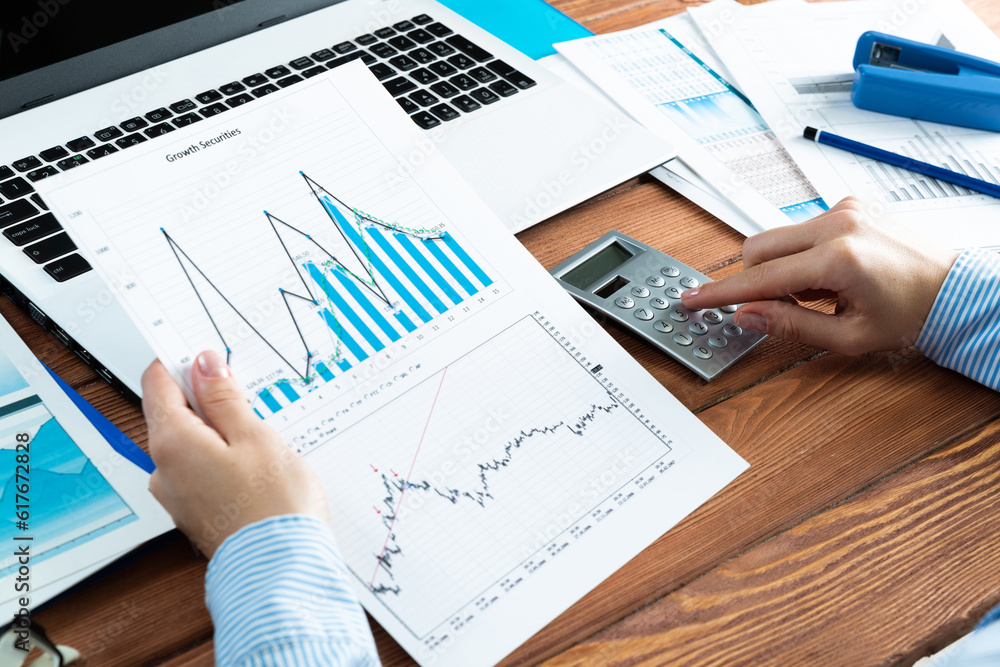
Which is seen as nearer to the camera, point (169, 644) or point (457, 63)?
point (169, 644)

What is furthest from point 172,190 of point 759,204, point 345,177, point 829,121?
point 829,121

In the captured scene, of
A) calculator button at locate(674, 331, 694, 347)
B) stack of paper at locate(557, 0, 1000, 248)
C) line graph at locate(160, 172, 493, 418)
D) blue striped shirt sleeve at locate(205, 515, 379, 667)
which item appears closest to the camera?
blue striped shirt sleeve at locate(205, 515, 379, 667)

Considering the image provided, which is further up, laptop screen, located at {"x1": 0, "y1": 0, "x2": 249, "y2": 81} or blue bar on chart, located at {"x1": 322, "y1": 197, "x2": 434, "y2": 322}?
laptop screen, located at {"x1": 0, "y1": 0, "x2": 249, "y2": 81}

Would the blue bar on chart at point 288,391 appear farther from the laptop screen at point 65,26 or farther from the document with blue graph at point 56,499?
the laptop screen at point 65,26

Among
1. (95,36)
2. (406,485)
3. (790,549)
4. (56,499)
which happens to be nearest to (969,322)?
(790,549)

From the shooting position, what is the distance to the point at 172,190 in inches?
21.1

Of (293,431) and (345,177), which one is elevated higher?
(345,177)

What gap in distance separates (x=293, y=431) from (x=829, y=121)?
0.71m

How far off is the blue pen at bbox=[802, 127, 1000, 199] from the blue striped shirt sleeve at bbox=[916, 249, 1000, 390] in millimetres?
189

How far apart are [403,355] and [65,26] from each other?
20.1 inches

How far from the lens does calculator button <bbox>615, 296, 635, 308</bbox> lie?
639 mm

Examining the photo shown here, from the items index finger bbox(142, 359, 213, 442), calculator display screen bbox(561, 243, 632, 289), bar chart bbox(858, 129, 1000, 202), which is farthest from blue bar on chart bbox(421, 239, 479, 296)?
bar chart bbox(858, 129, 1000, 202)

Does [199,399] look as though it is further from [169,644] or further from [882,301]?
[882,301]

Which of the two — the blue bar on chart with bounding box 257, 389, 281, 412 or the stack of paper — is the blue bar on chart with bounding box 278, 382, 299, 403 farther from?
the stack of paper
